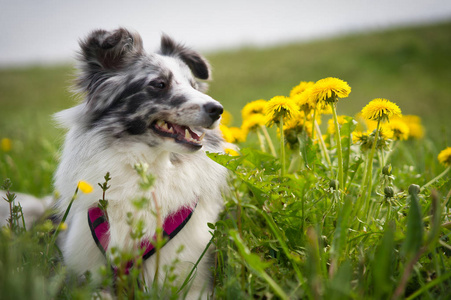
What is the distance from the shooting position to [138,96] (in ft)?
7.72

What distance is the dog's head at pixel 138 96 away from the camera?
2.22 meters

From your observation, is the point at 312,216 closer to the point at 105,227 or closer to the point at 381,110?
the point at 381,110

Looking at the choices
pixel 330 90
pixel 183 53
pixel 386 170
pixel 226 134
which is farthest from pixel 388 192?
pixel 183 53

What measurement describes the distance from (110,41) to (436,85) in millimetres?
15100

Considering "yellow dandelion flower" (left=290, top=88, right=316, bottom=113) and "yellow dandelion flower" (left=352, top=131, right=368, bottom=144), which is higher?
"yellow dandelion flower" (left=290, top=88, right=316, bottom=113)

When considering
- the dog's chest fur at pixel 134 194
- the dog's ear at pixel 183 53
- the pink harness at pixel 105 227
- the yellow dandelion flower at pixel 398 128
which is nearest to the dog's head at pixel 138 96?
the dog's chest fur at pixel 134 194

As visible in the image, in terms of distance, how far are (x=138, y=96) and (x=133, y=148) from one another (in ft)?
1.26

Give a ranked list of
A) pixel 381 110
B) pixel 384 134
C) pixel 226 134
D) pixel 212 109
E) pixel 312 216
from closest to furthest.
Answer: pixel 381 110 → pixel 312 216 → pixel 384 134 → pixel 212 109 → pixel 226 134

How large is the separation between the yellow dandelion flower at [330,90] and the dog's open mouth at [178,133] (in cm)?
83

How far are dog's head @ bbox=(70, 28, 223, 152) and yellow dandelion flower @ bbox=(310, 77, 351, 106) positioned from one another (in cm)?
65

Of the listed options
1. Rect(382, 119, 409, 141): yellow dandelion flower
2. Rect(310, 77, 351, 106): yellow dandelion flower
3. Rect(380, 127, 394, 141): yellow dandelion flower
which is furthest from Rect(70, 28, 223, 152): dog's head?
Rect(382, 119, 409, 141): yellow dandelion flower

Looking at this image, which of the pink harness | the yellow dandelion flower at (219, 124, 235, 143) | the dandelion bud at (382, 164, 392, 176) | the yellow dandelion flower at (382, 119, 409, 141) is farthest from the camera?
the yellow dandelion flower at (219, 124, 235, 143)

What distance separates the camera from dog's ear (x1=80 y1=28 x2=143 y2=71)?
236 centimetres

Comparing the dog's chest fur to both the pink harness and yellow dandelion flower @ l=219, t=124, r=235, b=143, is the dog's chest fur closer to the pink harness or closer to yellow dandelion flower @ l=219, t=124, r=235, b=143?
the pink harness
